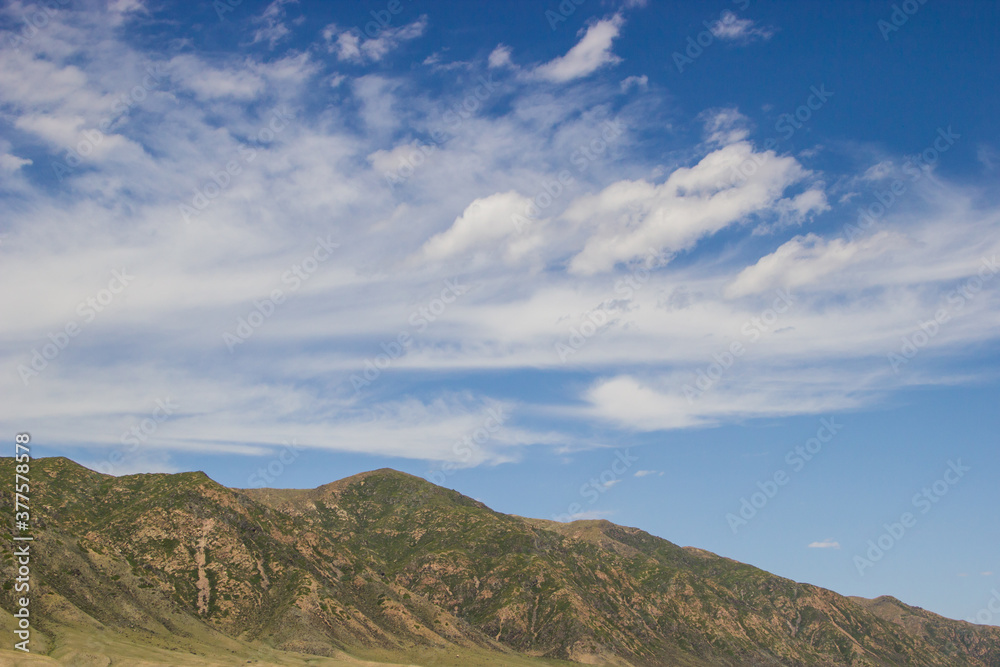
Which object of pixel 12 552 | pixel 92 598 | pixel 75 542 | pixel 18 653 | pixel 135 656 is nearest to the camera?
pixel 18 653

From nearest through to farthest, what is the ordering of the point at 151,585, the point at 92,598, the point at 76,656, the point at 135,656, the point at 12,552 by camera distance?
the point at 76,656 < the point at 135,656 < the point at 12,552 < the point at 92,598 < the point at 151,585

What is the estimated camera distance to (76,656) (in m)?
137

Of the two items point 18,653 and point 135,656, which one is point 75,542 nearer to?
point 135,656

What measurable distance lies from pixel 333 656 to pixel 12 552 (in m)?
80.1

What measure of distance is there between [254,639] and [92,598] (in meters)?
45.1

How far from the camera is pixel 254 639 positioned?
656 ft

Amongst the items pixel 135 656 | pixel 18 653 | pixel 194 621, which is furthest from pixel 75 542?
pixel 18 653

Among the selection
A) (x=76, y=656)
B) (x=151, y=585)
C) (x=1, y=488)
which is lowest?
(x=76, y=656)

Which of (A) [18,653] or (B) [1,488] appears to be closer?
(A) [18,653]

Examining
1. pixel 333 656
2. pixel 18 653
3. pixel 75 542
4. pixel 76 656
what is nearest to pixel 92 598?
pixel 75 542

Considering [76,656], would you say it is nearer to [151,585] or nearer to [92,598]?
[92,598]

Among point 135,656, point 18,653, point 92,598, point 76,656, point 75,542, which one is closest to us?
point 18,653

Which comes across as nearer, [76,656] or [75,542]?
[76,656]

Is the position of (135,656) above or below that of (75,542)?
below
